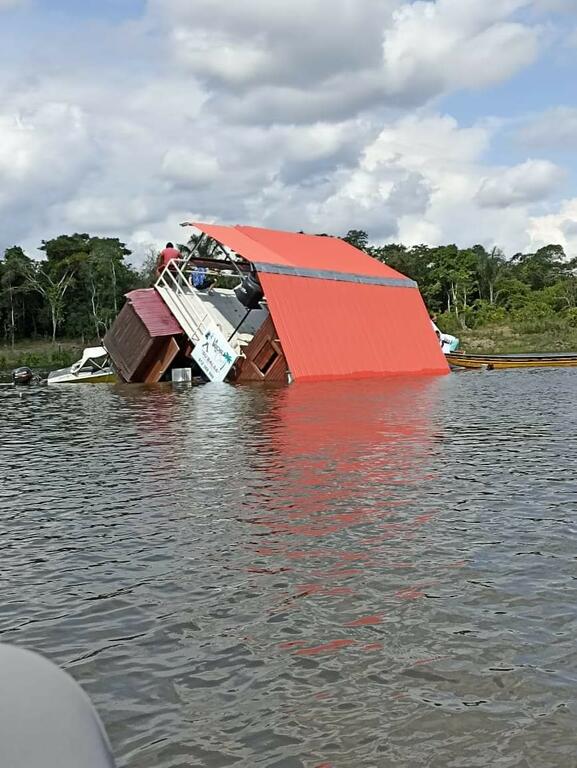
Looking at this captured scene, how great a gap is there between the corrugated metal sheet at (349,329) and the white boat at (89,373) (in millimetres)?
9398

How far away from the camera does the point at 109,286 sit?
62.2 m

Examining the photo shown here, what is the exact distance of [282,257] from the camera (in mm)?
26828

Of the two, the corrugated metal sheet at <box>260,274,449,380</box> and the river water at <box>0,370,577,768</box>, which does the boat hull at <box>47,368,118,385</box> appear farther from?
the river water at <box>0,370,577,768</box>

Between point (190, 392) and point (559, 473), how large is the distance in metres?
15.1

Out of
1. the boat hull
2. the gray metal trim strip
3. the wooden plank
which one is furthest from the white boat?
the gray metal trim strip

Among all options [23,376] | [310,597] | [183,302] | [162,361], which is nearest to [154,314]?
[183,302]

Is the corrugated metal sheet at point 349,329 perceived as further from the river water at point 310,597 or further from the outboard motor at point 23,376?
the outboard motor at point 23,376

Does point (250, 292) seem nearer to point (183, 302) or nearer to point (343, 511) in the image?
point (183, 302)

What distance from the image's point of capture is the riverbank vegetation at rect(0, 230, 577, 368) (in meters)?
57.9

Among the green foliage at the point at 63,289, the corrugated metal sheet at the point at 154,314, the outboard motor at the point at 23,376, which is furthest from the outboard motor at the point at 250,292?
the green foliage at the point at 63,289

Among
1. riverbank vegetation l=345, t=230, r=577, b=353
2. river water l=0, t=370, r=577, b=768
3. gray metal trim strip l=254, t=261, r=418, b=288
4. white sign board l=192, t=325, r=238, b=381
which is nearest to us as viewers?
river water l=0, t=370, r=577, b=768

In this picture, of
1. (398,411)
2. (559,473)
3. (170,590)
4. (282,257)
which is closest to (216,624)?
(170,590)

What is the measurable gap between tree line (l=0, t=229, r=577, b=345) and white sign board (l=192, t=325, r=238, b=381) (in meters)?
33.2

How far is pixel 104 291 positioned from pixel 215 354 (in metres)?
38.6
